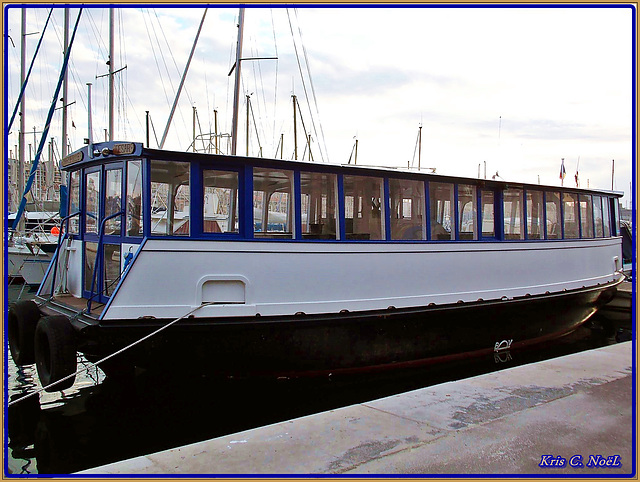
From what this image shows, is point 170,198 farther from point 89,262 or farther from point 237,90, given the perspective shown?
point 237,90

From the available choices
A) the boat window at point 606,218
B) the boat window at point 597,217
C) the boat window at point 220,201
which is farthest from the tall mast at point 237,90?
the boat window at point 606,218

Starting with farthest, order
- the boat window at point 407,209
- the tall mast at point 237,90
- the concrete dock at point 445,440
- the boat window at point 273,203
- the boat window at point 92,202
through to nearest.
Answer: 1. the tall mast at point 237,90
2. the boat window at point 407,209
3. the boat window at point 92,202
4. the boat window at point 273,203
5. the concrete dock at point 445,440

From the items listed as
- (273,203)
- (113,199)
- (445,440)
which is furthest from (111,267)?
(445,440)

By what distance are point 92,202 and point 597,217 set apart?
10477 mm

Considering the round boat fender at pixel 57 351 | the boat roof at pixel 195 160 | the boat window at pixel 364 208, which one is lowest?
the round boat fender at pixel 57 351

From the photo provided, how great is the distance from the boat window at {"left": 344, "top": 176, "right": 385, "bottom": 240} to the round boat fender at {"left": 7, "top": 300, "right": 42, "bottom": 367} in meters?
4.42

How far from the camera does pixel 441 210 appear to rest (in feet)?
30.1

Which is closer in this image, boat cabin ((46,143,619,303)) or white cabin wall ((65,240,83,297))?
boat cabin ((46,143,619,303))

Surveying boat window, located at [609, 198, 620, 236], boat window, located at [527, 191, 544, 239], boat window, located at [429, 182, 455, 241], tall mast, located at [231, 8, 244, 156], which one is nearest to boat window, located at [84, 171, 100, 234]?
tall mast, located at [231, 8, 244, 156]

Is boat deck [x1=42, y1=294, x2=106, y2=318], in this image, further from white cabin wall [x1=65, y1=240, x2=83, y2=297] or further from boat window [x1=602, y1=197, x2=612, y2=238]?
boat window [x1=602, y1=197, x2=612, y2=238]

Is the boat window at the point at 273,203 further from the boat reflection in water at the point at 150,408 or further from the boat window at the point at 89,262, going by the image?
the boat window at the point at 89,262

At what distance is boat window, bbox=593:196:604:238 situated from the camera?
12.4m

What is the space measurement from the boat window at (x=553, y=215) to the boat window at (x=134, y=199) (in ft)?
25.5

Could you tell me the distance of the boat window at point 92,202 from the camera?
303 inches
